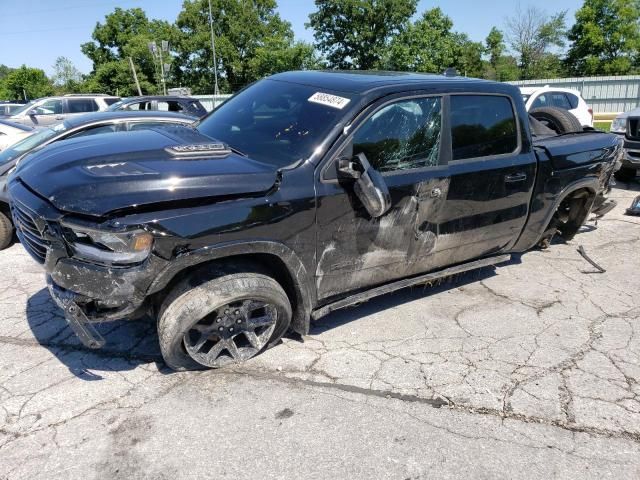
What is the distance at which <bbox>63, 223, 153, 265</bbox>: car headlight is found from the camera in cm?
263

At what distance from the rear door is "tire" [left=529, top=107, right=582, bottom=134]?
261 centimetres

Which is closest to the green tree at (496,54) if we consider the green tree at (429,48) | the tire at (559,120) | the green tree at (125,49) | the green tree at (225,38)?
the green tree at (429,48)

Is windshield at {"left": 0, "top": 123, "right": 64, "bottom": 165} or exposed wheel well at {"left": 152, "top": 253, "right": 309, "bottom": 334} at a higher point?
windshield at {"left": 0, "top": 123, "right": 64, "bottom": 165}

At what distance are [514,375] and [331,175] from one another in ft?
5.89

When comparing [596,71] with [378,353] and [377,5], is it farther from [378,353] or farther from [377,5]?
[378,353]

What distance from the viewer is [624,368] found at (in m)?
3.45

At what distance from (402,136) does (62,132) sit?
4.14 m

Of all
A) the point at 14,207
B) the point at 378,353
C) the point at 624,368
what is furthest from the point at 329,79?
the point at 624,368

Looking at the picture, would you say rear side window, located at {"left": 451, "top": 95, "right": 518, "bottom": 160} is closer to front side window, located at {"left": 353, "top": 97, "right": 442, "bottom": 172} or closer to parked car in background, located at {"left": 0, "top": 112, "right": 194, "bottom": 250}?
front side window, located at {"left": 353, "top": 97, "right": 442, "bottom": 172}

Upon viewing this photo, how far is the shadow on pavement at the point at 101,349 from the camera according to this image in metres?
3.37

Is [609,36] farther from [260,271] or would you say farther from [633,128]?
[260,271]

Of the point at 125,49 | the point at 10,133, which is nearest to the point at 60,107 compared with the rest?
the point at 10,133

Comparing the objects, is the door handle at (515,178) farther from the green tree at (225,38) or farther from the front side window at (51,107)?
the green tree at (225,38)

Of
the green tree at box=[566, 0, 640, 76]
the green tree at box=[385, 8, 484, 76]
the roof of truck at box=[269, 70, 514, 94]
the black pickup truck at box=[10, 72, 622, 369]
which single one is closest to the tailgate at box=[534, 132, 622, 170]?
the black pickup truck at box=[10, 72, 622, 369]
